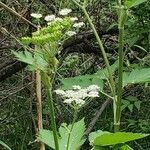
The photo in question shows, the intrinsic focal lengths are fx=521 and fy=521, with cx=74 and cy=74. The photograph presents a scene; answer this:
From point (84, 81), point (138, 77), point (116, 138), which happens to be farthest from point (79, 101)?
point (84, 81)

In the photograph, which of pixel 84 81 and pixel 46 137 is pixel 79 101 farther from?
pixel 84 81

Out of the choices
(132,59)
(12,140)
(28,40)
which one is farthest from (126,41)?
(28,40)

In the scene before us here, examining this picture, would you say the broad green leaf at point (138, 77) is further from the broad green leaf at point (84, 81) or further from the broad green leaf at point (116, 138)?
the broad green leaf at point (116, 138)

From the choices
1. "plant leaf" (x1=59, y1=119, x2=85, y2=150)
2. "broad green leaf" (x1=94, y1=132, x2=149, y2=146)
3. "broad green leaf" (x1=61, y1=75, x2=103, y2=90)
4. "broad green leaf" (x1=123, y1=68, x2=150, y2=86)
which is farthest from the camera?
"broad green leaf" (x1=61, y1=75, x2=103, y2=90)

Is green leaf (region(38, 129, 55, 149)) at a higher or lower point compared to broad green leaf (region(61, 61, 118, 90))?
lower

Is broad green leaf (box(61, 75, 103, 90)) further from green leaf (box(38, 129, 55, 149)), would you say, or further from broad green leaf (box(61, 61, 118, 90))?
green leaf (box(38, 129, 55, 149))

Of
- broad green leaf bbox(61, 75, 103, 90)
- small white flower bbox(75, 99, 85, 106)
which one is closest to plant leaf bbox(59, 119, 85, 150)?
small white flower bbox(75, 99, 85, 106)

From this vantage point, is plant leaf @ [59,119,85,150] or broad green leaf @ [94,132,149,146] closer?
broad green leaf @ [94,132,149,146]

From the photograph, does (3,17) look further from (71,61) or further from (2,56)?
(71,61)
